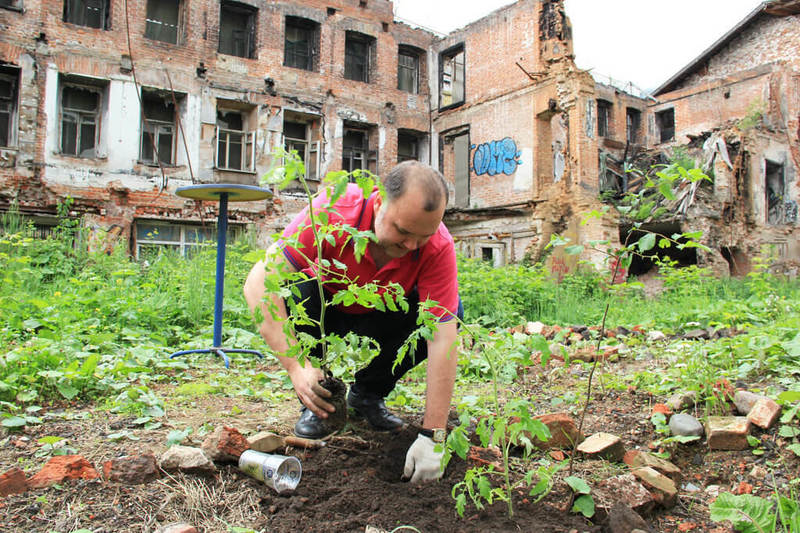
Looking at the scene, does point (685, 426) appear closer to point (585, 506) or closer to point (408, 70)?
point (585, 506)

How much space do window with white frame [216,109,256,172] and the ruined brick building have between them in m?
0.05

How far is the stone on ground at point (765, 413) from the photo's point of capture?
7.72 feet

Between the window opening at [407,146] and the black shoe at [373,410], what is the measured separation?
1398 centimetres

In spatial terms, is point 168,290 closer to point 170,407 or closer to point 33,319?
point 33,319

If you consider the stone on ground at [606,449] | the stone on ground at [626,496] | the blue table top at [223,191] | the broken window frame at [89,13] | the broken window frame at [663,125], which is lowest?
the stone on ground at [626,496]

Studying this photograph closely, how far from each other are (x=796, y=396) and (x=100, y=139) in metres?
13.0

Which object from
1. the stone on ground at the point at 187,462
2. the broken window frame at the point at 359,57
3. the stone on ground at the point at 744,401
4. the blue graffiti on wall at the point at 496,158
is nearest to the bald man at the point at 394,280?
the stone on ground at the point at 187,462

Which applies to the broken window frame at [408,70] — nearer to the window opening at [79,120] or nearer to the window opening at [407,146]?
the window opening at [407,146]

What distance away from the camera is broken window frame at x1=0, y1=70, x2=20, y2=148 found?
10.8 m

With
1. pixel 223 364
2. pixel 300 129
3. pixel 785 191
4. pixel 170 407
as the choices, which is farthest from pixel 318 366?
pixel 785 191

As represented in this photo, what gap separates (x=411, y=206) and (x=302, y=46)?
14.0 meters

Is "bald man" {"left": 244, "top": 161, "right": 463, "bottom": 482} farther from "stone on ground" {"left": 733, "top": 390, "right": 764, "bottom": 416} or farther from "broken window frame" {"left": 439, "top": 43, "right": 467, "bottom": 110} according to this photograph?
"broken window frame" {"left": 439, "top": 43, "right": 467, "bottom": 110}

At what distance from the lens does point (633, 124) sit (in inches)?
957

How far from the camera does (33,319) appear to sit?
4105mm
